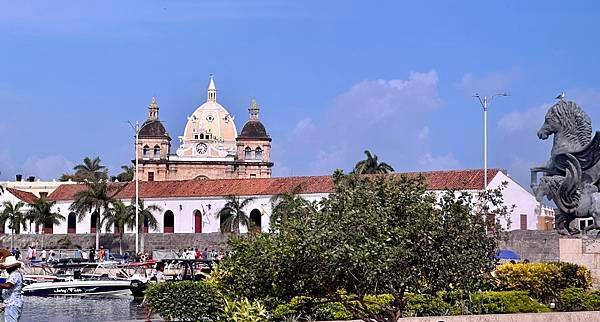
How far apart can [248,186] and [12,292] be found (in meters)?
68.4

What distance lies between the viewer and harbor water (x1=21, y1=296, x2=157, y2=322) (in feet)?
93.2

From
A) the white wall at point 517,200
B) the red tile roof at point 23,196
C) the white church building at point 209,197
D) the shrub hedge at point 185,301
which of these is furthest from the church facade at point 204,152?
the shrub hedge at point 185,301

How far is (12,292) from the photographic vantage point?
14.3 metres

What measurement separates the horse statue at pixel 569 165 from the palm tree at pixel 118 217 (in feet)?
181

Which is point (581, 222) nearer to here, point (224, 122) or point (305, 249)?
point (305, 249)

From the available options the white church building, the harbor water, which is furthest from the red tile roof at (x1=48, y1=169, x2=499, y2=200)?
the harbor water

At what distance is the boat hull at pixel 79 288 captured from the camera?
1515 inches

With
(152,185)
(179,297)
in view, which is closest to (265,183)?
(152,185)

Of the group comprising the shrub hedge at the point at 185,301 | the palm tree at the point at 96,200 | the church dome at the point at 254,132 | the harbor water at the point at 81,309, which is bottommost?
the harbor water at the point at 81,309

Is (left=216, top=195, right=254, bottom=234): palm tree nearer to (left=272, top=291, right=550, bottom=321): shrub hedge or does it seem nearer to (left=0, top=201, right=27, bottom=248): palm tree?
(left=0, top=201, right=27, bottom=248): palm tree

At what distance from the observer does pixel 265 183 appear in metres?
82.5

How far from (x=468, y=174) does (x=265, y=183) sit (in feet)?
57.3

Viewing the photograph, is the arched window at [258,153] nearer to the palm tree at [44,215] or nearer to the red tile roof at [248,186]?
the red tile roof at [248,186]

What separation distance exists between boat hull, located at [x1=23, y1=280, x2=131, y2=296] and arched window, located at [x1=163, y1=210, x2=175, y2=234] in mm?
44968
